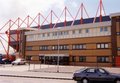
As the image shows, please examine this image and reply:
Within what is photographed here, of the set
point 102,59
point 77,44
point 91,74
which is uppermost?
point 77,44

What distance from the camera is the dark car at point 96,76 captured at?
2255 centimetres

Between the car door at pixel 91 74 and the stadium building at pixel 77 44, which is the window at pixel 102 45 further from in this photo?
the car door at pixel 91 74

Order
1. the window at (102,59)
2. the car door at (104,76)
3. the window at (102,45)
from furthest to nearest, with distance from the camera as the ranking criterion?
1. the window at (102,45)
2. the window at (102,59)
3. the car door at (104,76)

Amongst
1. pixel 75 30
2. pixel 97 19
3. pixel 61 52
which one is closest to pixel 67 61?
pixel 61 52

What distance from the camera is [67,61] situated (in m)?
68.1

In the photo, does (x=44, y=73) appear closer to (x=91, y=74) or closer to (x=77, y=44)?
(x=91, y=74)

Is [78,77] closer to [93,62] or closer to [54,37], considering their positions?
[93,62]

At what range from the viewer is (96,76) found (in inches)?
931

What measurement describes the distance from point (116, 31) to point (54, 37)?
65.8ft

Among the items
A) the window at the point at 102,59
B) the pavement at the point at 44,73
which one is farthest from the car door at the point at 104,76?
the window at the point at 102,59

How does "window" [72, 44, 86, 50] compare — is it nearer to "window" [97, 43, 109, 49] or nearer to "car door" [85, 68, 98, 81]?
"window" [97, 43, 109, 49]

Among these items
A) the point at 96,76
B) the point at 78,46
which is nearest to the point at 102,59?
the point at 78,46

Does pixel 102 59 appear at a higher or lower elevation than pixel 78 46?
lower

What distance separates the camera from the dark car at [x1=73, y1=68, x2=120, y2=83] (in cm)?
2255
